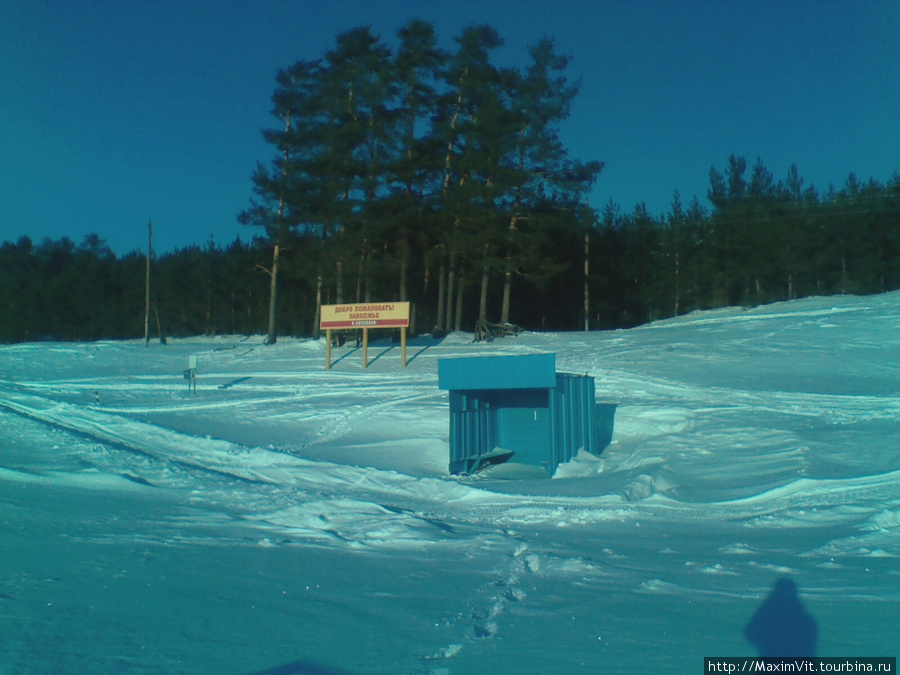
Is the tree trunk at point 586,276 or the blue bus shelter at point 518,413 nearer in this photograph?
the blue bus shelter at point 518,413

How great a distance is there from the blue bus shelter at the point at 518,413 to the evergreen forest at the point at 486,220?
58.0 feet

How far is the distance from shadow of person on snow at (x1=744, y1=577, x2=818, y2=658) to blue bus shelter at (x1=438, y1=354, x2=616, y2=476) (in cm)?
912

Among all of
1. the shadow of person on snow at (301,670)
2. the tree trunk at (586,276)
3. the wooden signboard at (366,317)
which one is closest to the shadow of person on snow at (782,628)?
the shadow of person on snow at (301,670)

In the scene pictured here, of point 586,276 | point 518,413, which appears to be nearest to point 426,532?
point 518,413

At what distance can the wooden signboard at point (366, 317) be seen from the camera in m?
30.1

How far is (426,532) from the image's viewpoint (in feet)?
31.6

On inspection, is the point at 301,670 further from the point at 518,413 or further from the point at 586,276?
the point at 586,276

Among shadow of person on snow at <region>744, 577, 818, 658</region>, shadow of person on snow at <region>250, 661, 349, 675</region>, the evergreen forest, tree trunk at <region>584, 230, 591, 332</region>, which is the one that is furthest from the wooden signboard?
shadow of person on snow at <region>250, 661, 349, 675</region>

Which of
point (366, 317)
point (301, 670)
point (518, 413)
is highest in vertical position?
point (366, 317)

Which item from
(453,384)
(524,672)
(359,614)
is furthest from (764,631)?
(453,384)

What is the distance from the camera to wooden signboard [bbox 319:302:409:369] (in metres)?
30.1

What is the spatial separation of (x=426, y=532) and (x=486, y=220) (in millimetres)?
27927

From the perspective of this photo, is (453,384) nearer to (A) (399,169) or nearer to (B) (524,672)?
(B) (524,672)

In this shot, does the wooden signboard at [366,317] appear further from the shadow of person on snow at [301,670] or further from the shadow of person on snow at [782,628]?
the shadow of person on snow at [301,670]
